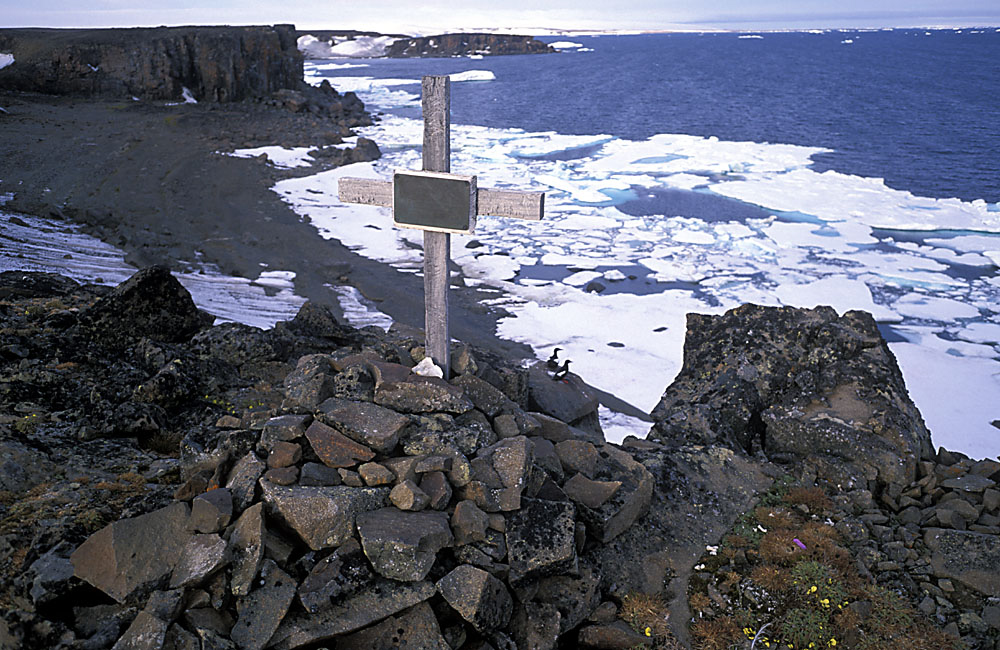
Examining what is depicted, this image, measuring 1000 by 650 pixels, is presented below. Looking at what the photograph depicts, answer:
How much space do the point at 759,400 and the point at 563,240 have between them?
1329 centimetres

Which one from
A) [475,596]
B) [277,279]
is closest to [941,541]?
[475,596]

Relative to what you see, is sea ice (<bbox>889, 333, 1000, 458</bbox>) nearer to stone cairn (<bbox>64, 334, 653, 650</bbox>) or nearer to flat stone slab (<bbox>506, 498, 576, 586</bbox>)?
stone cairn (<bbox>64, 334, 653, 650</bbox>)

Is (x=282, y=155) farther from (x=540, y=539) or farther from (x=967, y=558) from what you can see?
(x=967, y=558)

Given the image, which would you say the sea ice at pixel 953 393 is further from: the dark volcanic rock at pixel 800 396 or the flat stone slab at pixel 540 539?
the flat stone slab at pixel 540 539

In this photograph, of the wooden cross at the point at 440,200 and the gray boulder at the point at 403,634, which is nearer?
the gray boulder at the point at 403,634

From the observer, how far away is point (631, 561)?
16.2 ft

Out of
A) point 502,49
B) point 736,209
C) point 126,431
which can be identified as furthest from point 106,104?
point 502,49

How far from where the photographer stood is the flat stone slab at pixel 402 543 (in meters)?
3.95

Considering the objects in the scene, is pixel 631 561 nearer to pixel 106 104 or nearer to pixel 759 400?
pixel 759 400

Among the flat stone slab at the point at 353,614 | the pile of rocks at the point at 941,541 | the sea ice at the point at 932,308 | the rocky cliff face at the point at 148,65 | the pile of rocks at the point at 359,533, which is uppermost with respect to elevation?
the rocky cliff face at the point at 148,65

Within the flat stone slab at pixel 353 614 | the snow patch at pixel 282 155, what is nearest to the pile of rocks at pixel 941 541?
the flat stone slab at pixel 353 614

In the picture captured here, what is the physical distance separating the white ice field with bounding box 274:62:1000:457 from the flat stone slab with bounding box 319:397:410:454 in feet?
19.6

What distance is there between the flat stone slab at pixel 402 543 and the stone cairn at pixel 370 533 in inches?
0.5

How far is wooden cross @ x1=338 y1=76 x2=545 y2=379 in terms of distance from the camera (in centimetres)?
509
